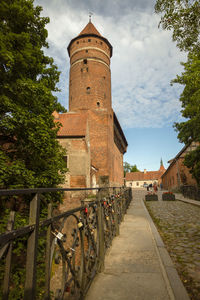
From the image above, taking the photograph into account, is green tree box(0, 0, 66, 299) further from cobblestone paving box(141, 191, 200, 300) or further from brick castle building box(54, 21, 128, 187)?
brick castle building box(54, 21, 128, 187)

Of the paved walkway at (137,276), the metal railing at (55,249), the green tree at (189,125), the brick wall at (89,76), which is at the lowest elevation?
the paved walkway at (137,276)

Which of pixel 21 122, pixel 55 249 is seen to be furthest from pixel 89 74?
pixel 55 249

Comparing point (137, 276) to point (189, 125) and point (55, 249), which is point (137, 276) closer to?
point (55, 249)

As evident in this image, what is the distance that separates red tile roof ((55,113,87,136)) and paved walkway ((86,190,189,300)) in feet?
41.3

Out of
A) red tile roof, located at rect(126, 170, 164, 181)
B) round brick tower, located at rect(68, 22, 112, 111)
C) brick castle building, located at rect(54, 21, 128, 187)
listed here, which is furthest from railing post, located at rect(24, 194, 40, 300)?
red tile roof, located at rect(126, 170, 164, 181)

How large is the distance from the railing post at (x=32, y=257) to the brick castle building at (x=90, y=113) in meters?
13.6

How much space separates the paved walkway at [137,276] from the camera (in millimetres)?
2154

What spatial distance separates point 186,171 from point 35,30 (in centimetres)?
2289

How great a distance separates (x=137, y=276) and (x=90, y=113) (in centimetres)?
1937

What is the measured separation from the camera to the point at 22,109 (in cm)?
628

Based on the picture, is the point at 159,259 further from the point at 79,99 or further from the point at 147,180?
the point at 147,180

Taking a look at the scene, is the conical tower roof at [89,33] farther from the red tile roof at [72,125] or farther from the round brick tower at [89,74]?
the red tile roof at [72,125]

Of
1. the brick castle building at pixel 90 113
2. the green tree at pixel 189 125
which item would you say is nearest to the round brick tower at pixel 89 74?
the brick castle building at pixel 90 113

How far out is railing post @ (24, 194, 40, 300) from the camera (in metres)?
1.18
